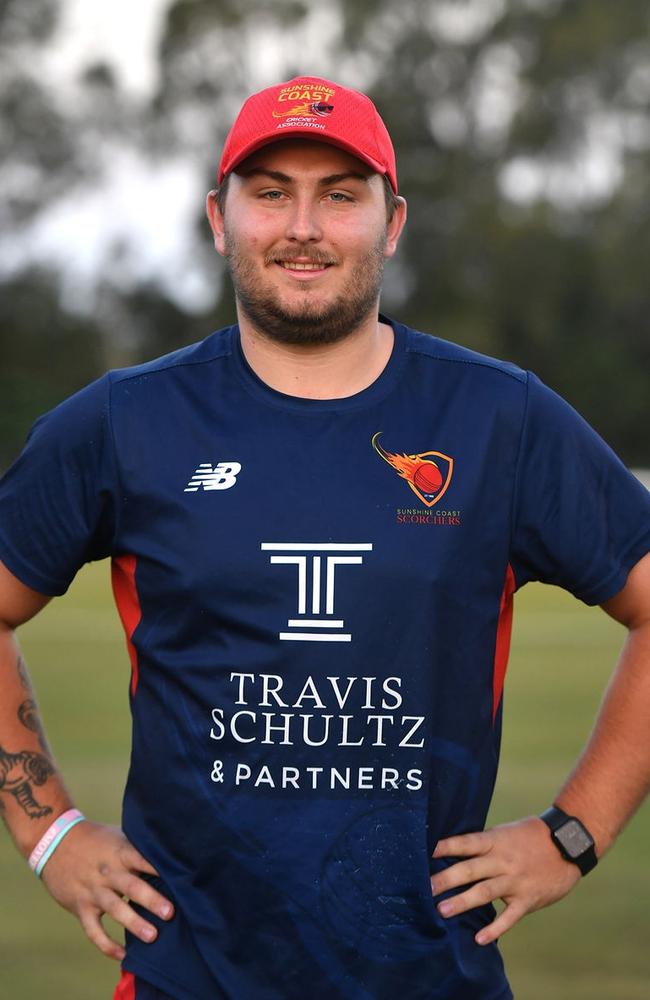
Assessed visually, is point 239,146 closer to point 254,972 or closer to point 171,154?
point 254,972

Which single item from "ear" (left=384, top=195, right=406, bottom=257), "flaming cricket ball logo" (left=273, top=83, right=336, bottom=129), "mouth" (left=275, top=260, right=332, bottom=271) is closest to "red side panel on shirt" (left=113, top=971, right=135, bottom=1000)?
"mouth" (left=275, top=260, right=332, bottom=271)

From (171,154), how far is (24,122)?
3848mm

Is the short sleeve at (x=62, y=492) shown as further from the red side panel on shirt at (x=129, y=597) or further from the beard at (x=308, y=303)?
the beard at (x=308, y=303)

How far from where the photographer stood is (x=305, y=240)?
2.96 metres

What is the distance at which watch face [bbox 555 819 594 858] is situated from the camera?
314cm

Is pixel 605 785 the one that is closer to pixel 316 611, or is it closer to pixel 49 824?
pixel 316 611

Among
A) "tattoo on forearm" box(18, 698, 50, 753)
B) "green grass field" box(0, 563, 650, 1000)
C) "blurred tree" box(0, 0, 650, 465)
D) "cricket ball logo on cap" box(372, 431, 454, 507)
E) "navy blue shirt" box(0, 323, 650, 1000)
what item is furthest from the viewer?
"blurred tree" box(0, 0, 650, 465)

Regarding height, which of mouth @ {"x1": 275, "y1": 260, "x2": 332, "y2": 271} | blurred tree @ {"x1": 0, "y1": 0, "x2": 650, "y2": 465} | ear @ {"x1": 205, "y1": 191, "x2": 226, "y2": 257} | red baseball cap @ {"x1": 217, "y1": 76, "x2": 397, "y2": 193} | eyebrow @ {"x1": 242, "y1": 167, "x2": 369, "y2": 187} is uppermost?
red baseball cap @ {"x1": 217, "y1": 76, "x2": 397, "y2": 193}

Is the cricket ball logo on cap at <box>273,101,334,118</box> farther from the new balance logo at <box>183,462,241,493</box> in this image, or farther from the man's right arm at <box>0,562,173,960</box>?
the man's right arm at <box>0,562,173,960</box>

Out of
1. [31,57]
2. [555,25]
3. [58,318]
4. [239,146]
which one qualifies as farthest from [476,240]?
[239,146]

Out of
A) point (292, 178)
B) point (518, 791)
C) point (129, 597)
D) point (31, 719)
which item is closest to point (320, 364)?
point (292, 178)

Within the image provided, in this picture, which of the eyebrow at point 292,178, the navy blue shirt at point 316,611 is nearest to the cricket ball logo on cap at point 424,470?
the navy blue shirt at point 316,611

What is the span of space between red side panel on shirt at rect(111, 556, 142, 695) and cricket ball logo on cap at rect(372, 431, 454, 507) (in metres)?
0.51

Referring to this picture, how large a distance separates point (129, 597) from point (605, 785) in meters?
0.99
